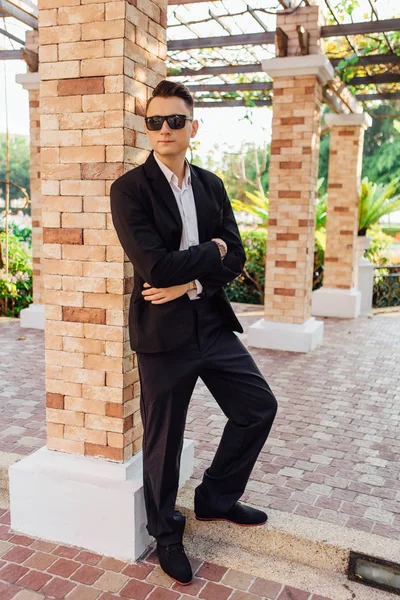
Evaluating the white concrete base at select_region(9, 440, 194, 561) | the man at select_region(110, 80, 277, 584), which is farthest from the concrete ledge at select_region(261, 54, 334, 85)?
the white concrete base at select_region(9, 440, 194, 561)

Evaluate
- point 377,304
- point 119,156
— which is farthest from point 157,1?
point 377,304

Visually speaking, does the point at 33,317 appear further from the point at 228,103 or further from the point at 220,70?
the point at 228,103

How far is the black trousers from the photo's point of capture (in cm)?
250

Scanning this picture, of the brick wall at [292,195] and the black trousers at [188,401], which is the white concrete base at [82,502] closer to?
the black trousers at [188,401]

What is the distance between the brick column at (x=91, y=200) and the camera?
2605 mm

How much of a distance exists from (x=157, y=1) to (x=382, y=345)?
5258 millimetres

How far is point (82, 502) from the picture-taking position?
9.08 feet

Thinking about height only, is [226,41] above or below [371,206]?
above

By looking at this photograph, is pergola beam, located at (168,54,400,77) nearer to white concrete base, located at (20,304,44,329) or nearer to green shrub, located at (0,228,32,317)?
green shrub, located at (0,228,32,317)

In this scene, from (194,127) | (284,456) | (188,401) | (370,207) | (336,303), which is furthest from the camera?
(370,207)

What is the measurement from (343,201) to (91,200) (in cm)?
712

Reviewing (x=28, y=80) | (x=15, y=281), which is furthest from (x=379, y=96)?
(x=15, y=281)

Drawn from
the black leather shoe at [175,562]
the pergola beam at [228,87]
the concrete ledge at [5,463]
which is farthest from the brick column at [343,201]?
the black leather shoe at [175,562]

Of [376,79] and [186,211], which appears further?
[376,79]
